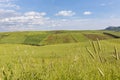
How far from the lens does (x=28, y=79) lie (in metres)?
4.77

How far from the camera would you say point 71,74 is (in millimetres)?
4816

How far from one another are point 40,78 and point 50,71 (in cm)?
43

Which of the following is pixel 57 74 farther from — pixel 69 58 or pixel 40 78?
pixel 69 58

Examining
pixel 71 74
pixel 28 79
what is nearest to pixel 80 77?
pixel 71 74

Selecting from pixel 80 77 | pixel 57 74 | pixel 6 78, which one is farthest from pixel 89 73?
pixel 6 78

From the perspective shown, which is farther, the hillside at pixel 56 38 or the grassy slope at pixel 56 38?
the grassy slope at pixel 56 38

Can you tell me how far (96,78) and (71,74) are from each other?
1.79ft

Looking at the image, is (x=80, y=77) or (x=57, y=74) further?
(x=57, y=74)

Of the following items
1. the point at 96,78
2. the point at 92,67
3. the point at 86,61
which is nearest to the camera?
the point at 96,78

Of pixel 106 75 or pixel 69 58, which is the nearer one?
pixel 106 75

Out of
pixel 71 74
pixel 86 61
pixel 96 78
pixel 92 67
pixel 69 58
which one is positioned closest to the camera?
pixel 96 78

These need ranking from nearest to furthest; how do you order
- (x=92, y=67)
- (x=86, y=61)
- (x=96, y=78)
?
(x=96, y=78) < (x=92, y=67) < (x=86, y=61)

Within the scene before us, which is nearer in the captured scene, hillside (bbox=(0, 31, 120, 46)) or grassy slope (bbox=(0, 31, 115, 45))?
hillside (bbox=(0, 31, 120, 46))

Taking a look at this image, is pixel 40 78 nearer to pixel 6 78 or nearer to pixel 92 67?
pixel 6 78
